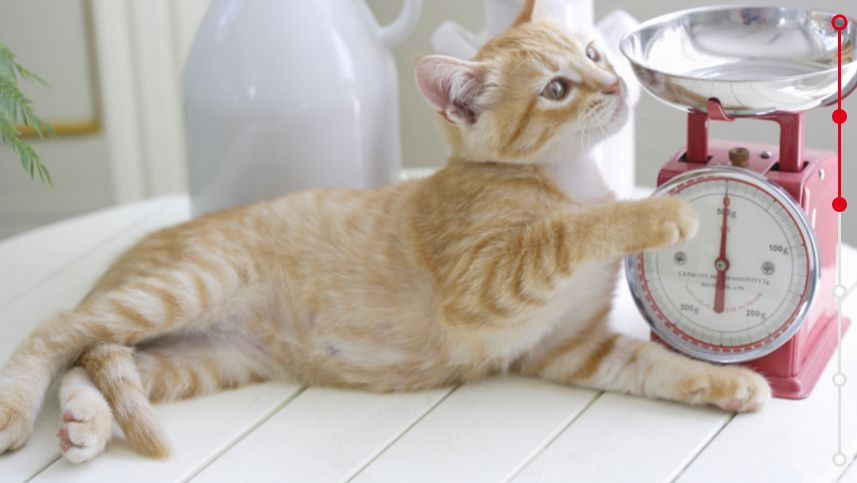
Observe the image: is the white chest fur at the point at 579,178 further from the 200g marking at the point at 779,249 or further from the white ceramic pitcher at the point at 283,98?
the white ceramic pitcher at the point at 283,98

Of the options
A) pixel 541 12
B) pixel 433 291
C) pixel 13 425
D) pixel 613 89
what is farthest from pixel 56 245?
pixel 613 89

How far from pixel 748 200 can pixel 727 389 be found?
0.21 m

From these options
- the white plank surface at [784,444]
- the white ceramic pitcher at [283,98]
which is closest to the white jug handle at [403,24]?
the white ceramic pitcher at [283,98]

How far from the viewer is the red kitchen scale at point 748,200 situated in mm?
1196

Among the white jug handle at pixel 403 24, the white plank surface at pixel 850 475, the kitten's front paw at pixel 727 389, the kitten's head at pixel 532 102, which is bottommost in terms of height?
the white plank surface at pixel 850 475

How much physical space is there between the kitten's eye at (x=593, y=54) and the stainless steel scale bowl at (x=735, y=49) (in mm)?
71

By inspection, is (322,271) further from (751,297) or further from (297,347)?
(751,297)

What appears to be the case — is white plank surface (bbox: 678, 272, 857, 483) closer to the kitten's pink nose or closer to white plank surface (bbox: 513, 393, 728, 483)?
white plank surface (bbox: 513, 393, 728, 483)

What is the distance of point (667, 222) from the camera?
3.84 ft

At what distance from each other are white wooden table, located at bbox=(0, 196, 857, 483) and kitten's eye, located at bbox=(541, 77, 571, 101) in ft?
1.12

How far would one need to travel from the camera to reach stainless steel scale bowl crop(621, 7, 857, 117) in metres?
1.18

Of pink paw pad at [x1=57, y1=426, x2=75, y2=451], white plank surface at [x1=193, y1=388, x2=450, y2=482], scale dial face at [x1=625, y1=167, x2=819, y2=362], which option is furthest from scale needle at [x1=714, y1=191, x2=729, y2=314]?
pink paw pad at [x1=57, y1=426, x2=75, y2=451]

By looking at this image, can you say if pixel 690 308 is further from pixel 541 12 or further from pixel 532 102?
pixel 541 12

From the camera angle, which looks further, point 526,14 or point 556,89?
point 526,14
